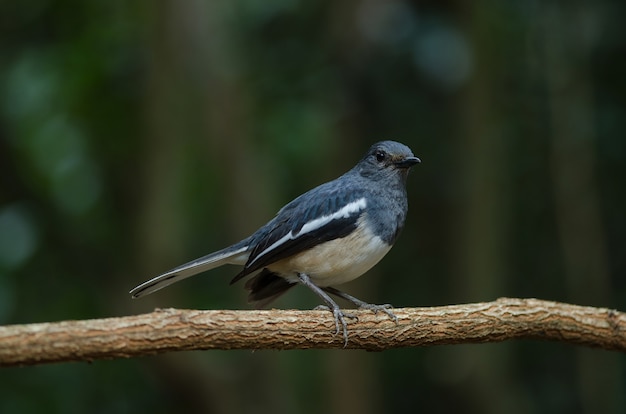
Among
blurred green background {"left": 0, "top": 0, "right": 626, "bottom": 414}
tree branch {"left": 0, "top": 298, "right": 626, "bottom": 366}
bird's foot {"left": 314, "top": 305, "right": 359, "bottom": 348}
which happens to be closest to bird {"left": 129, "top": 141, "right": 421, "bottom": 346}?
bird's foot {"left": 314, "top": 305, "right": 359, "bottom": 348}

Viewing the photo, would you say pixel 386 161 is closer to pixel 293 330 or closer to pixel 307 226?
pixel 307 226

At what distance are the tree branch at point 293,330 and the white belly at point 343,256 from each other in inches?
16.5

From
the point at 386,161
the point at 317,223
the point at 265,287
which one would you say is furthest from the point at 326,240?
the point at 386,161

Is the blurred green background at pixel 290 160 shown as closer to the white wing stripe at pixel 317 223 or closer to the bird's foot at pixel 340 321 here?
the white wing stripe at pixel 317 223

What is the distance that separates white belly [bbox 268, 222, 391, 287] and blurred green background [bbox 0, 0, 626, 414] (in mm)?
2055

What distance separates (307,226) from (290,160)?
11.0 feet

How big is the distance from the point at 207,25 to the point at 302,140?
4.81 ft

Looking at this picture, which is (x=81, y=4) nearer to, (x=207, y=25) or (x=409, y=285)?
(x=207, y=25)

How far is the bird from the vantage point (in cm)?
436

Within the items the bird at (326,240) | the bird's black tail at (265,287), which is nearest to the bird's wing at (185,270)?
the bird at (326,240)

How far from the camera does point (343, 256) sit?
4.36m

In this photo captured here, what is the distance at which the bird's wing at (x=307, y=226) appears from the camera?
4371mm

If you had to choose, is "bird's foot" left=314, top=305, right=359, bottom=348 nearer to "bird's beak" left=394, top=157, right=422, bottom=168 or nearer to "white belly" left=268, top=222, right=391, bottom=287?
"white belly" left=268, top=222, right=391, bottom=287

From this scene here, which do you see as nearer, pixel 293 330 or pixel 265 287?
pixel 293 330
